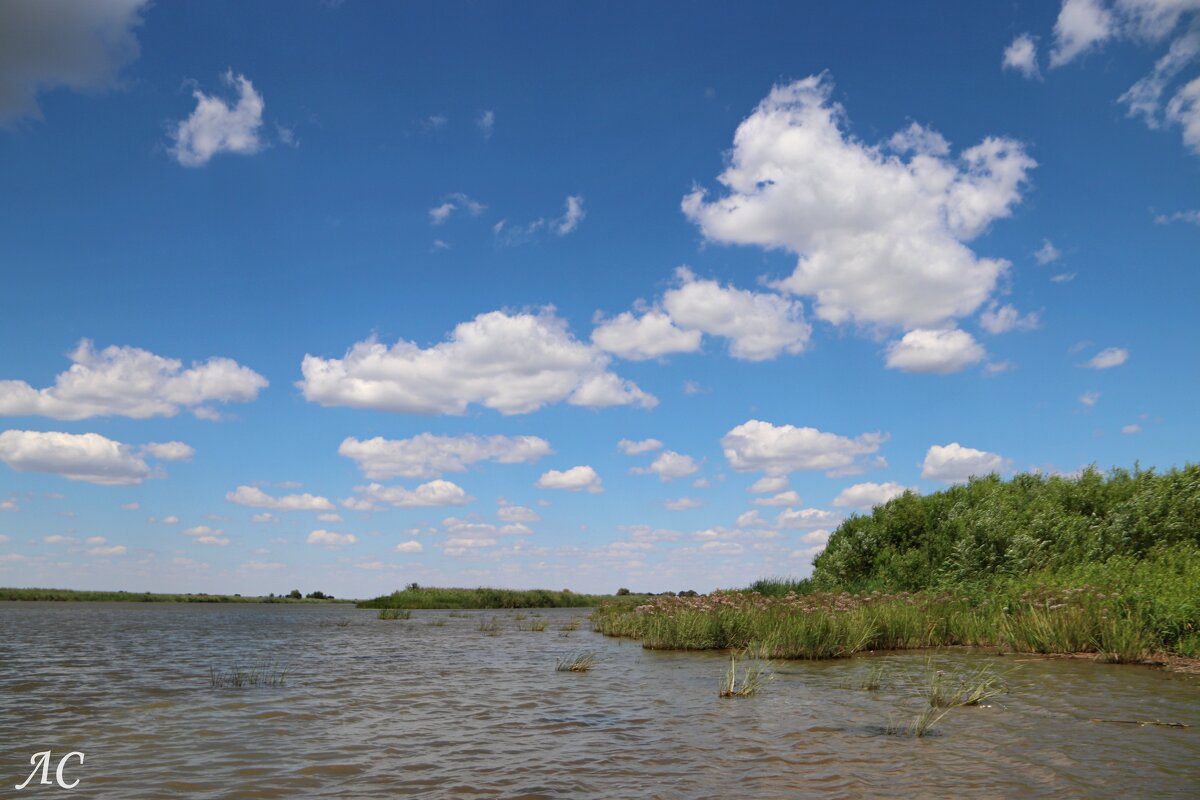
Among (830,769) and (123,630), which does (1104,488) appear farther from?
(123,630)

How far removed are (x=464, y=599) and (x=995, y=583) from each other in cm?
5116

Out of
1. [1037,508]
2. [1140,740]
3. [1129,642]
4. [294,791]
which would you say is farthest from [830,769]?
[1037,508]

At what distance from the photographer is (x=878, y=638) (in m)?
22.1

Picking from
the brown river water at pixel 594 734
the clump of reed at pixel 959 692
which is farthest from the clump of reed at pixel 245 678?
the clump of reed at pixel 959 692

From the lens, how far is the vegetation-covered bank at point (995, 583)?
18.5 meters

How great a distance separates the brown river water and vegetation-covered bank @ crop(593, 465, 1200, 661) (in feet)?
5.17

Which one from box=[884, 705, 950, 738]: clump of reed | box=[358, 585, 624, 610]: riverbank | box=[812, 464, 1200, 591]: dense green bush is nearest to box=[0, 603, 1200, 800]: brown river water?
box=[884, 705, 950, 738]: clump of reed

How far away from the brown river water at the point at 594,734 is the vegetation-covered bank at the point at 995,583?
5.17 ft

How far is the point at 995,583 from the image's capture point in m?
26.7

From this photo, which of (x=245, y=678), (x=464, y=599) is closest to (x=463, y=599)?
(x=464, y=599)

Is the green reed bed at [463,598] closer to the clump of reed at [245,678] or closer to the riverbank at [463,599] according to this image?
the riverbank at [463,599]

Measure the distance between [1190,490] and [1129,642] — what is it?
19.6m

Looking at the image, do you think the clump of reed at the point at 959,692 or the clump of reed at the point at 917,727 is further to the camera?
the clump of reed at the point at 959,692

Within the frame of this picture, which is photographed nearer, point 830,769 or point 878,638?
point 830,769
